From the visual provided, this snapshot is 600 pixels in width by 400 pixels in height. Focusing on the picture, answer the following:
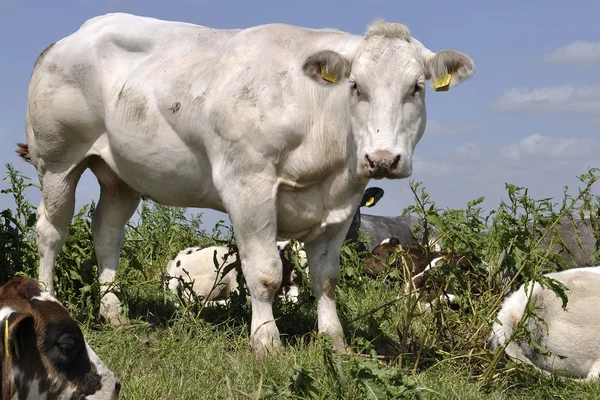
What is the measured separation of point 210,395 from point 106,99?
12.2 feet

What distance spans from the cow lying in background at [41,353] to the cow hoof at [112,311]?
3.95 meters

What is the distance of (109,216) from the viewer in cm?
1008

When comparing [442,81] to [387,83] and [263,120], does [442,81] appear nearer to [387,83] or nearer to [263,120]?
[387,83]

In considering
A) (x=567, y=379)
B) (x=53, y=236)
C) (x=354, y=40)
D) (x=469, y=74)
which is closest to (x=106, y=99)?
(x=53, y=236)

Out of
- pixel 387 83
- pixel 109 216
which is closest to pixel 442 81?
pixel 387 83

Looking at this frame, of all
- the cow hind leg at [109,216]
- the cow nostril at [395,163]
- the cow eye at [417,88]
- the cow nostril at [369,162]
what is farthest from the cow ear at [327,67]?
the cow hind leg at [109,216]

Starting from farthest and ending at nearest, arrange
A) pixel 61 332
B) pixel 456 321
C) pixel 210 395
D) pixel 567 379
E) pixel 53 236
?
pixel 53 236 < pixel 456 321 < pixel 567 379 < pixel 210 395 < pixel 61 332

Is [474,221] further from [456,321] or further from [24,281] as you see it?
[24,281]

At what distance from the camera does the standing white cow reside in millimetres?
7656

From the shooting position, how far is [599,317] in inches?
309

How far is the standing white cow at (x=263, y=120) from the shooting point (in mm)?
7656

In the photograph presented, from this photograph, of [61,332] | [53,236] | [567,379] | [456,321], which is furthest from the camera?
[53,236]

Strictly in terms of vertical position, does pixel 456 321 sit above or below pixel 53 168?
below

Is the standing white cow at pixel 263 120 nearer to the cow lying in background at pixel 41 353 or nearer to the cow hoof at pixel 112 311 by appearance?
the cow hoof at pixel 112 311
